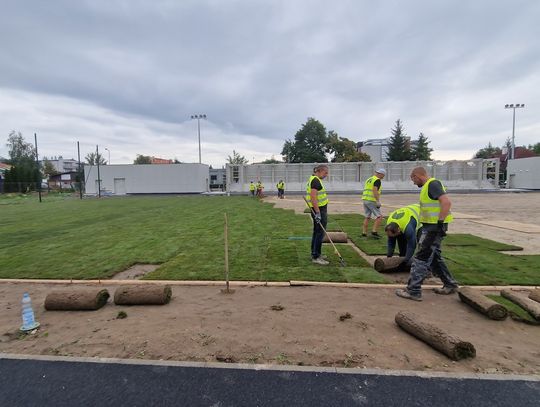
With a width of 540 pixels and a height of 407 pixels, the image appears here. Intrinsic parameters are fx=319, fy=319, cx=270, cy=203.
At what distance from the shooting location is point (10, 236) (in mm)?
11031

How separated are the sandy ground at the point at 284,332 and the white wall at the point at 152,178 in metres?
43.2

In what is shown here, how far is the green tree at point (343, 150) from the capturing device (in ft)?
212

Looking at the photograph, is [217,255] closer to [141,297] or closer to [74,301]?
[141,297]

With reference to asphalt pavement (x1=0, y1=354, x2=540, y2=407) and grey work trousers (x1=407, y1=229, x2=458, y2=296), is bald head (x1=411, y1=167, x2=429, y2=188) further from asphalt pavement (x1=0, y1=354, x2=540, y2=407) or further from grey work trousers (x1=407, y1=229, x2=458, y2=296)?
asphalt pavement (x1=0, y1=354, x2=540, y2=407)

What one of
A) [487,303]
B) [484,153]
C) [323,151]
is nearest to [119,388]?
[487,303]

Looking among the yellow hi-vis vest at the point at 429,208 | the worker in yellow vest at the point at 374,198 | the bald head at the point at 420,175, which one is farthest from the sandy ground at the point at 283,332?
the worker in yellow vest at the point at 374,198

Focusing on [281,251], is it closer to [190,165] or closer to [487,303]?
[487,303]

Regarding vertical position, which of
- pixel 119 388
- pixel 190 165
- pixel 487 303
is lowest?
pixel 119 388

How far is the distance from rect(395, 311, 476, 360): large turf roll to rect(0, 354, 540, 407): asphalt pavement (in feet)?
0.95

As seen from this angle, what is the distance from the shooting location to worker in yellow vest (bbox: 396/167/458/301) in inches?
173

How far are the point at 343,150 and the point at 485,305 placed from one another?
65.8 m

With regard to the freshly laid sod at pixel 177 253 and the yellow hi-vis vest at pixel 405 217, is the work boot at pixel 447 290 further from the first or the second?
the yellow hi-vis vest at pixel 405 217

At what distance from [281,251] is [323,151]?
6479 centimetres

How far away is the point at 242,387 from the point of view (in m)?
2.75
